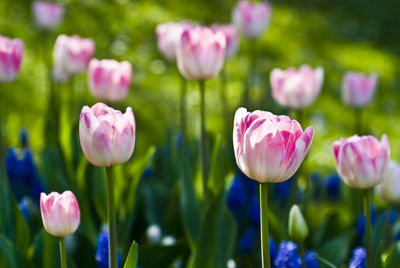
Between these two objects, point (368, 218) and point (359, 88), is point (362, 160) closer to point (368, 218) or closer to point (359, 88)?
point (368, 218)

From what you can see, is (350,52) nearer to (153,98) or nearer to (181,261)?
(153,98)

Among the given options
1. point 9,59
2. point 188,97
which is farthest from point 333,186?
point 188,97

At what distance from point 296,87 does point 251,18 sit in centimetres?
81

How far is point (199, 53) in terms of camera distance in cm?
189

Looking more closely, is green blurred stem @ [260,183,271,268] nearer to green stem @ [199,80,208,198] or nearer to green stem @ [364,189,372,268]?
green stem @ [364,189,372,268]

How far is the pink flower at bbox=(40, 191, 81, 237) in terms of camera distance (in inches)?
50.8

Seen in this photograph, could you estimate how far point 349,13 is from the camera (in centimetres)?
741

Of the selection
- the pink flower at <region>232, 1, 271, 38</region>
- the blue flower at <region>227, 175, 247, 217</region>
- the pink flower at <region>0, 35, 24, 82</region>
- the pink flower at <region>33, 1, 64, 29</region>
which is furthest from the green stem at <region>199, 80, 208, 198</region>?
the pink flower at <region>33, 1, 64, 29</region>

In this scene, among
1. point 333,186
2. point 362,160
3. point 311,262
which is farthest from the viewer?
point 333,186

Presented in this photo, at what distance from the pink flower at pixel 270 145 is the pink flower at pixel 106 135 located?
0.82 ft

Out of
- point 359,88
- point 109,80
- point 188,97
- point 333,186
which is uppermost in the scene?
point 109,80

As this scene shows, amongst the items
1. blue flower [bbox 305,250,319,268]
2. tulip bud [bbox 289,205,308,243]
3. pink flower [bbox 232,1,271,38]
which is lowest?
blue flower [bbox 305,250,319,268]

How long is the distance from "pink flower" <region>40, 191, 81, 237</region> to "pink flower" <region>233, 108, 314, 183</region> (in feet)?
1.19

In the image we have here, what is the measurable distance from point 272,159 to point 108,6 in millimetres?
4861
